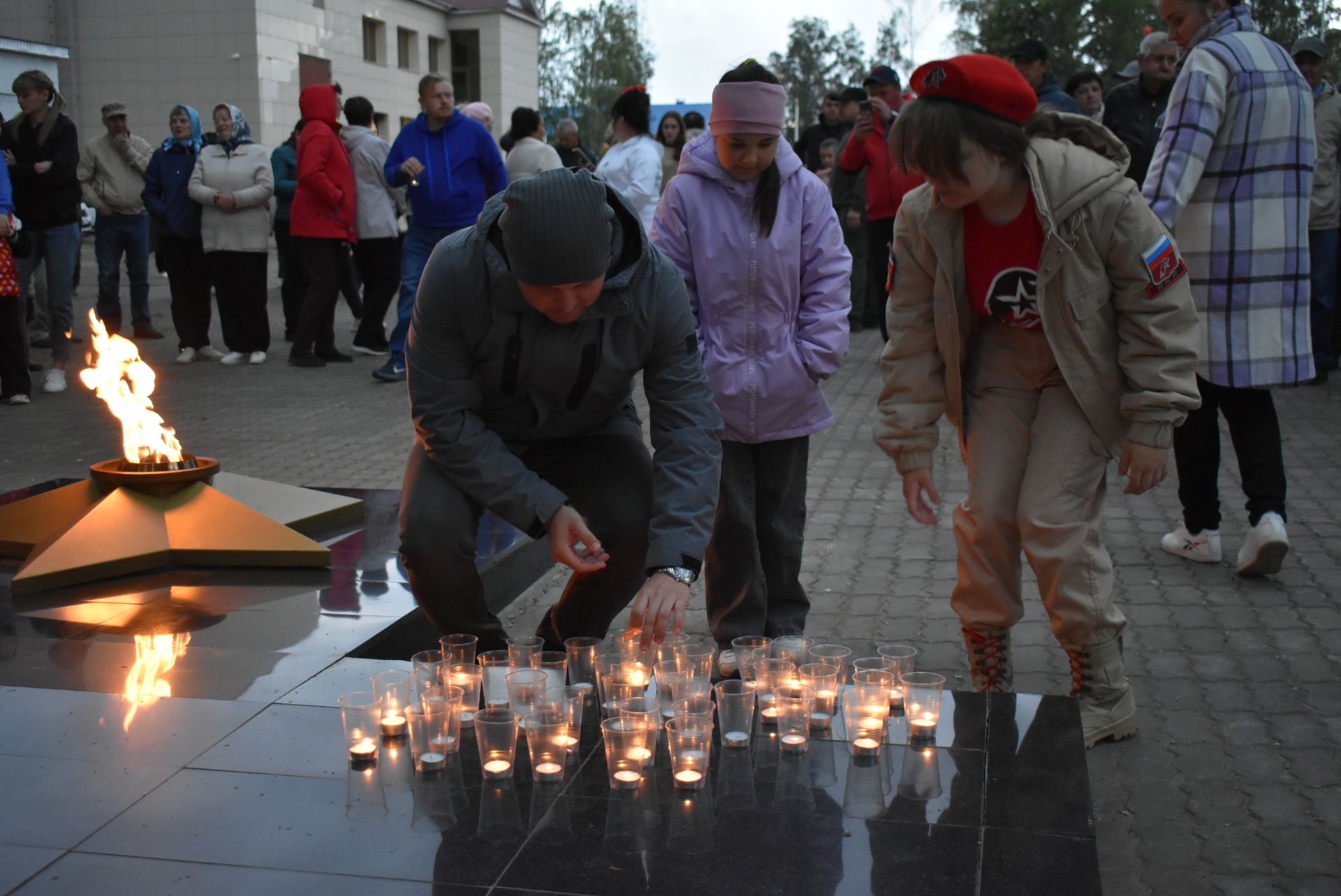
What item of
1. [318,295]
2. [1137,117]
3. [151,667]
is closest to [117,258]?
[318,295]

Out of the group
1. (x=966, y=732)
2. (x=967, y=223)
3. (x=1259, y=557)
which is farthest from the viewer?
(x=1259, y=557)

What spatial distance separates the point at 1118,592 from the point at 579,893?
131 inches

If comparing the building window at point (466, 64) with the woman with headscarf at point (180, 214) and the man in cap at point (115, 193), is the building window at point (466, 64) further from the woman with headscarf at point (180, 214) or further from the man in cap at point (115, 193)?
the woman with headscarf at point (180, 214)

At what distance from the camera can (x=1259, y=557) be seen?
522cm

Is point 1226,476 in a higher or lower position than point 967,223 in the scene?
lower

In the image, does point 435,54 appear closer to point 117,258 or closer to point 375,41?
point 375,41

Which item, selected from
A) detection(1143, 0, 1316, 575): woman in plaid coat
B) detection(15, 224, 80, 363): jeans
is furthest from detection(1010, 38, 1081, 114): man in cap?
detection(15, 224, 80, 363): jeans

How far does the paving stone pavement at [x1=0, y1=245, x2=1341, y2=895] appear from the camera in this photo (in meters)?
3.22

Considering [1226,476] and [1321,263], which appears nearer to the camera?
[1226,476]

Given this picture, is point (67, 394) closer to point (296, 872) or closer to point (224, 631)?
point (224, 631)

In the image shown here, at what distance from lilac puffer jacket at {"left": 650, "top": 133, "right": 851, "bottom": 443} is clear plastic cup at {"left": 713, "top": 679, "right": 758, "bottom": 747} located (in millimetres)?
1246

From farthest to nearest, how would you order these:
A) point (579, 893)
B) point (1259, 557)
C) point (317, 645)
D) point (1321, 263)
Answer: point (1321, 263), point (1259, 557), point (317, 645), point (579, 893)

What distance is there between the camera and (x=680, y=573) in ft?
11.4

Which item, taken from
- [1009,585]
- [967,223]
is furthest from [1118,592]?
[967,223]
